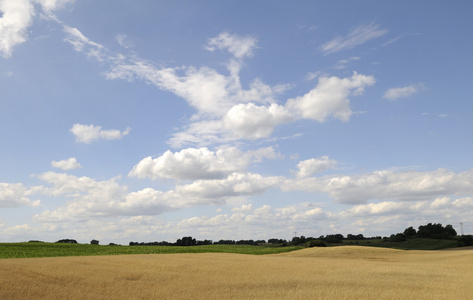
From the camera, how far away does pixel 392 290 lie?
16641 mm

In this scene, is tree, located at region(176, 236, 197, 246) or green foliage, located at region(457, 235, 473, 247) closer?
green foliage, located at region(457, 235, 473, 247)

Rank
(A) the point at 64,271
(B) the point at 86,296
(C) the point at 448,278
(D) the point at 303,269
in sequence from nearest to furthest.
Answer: (B) the point at 86,296
(A) the point at 64,271
(C) the point at 448,278
(D) the point at 303,269

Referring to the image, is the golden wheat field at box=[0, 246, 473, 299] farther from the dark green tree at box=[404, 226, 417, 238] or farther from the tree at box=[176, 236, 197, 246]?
the dark green tree at box=[404, 226, 417, 238]

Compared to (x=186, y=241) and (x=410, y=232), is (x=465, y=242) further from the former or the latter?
(x=186, y=241)

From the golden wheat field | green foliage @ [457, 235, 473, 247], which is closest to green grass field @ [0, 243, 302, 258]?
the golden wheat field

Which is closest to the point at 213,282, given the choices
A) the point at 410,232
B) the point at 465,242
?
the point at 465,242

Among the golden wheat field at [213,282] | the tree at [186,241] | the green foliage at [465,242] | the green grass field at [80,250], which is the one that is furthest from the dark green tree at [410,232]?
the golden wheat field at [213,282]

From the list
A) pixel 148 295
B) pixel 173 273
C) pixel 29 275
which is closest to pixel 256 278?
pixel 173 273

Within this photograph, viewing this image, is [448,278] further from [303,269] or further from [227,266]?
[227,266]

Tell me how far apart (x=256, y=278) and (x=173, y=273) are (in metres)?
4.27

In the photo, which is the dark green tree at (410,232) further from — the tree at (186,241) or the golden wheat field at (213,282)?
the golden wheat field at (213,282)

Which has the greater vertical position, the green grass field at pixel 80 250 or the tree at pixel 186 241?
the tree at pixel 186 241

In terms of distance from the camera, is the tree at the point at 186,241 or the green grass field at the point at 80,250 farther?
the tree at the point at 186,241

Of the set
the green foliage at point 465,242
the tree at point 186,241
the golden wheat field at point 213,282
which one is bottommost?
the golden wheat field at point 213,282
